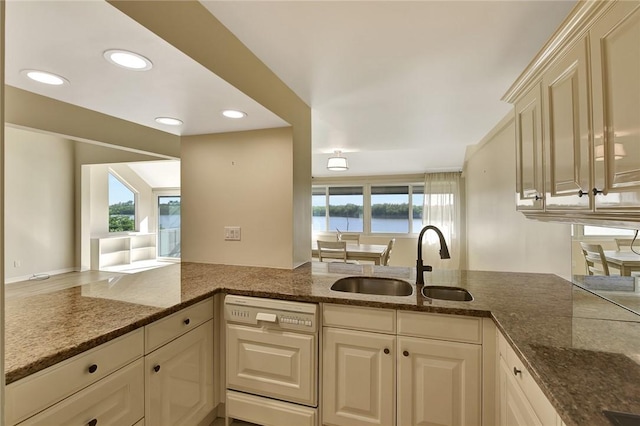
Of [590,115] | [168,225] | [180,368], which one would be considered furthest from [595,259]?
[168,225]

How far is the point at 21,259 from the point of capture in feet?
17.0

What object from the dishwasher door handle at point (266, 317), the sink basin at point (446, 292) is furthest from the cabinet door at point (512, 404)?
the dishwasher door handle at point (266, 317)

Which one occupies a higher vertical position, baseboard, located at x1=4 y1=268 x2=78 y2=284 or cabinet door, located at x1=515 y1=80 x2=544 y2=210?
cabinet door, located at x1=515 y1=80 x2=544 y2=210

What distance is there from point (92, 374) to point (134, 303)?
425 mm

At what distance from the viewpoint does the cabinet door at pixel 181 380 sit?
4.34ft

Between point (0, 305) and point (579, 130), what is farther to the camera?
point (579, 130)

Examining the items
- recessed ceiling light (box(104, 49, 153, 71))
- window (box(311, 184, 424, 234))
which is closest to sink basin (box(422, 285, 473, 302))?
recessed ceiling light (box(104, 49, 153, 71))

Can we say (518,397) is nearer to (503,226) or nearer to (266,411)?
(266,411)

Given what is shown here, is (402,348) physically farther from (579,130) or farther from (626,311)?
(579,130)

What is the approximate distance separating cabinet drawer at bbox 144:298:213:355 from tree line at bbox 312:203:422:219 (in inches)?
201

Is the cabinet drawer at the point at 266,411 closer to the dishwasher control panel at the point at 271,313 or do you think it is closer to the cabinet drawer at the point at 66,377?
the dishwasher control panel at the point at 271,313

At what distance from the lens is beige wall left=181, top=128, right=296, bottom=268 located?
7.49 feet

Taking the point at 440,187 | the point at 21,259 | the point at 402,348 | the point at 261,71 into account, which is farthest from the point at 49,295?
the point at 440,187

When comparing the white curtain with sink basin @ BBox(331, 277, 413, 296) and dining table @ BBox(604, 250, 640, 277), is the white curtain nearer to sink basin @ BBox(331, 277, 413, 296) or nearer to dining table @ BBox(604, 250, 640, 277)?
sink basin @ BBox(331, 277, 413, 296)
